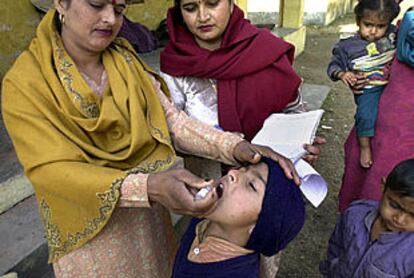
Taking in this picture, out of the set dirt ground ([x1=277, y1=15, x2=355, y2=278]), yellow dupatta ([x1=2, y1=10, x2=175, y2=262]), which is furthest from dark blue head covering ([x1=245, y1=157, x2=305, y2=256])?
dirt ground ([x1=277, y1=15, x2=355, y2=278])

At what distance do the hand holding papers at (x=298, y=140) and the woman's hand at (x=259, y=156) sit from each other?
0.08m

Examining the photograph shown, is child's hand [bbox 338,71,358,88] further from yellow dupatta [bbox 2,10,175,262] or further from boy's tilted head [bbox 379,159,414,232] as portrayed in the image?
yellow dupatta [bbox 2,10,175,262]

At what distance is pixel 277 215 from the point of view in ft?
4.17

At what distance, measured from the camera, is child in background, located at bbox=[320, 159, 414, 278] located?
65.6 inches

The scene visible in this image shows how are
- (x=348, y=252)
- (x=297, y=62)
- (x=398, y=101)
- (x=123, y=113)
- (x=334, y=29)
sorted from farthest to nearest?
(x=334, y=29)
(x=297, y=62)
(x=398, y=101)
(x=348, y=252)
(x=123, y=113)

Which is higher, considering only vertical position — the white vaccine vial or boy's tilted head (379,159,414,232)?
the white vaccine vial

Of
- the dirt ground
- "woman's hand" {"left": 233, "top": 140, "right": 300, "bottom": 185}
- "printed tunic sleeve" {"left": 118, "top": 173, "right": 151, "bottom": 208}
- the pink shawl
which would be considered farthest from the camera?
the dirt ground

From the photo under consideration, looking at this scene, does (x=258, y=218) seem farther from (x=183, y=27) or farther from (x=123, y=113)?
(x=183, y=27)

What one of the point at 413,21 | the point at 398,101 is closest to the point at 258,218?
the point at 398,101

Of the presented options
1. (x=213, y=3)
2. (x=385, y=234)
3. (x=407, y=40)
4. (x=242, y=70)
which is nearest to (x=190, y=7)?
(x=213, y=3)

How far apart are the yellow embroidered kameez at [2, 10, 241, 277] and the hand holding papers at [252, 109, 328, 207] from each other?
0.20 meters

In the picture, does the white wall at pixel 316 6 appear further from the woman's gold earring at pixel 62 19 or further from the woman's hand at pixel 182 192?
the woman's hand at pixel 182 192

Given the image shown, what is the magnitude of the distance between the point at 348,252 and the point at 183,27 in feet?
4.35

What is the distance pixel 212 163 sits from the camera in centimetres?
207
